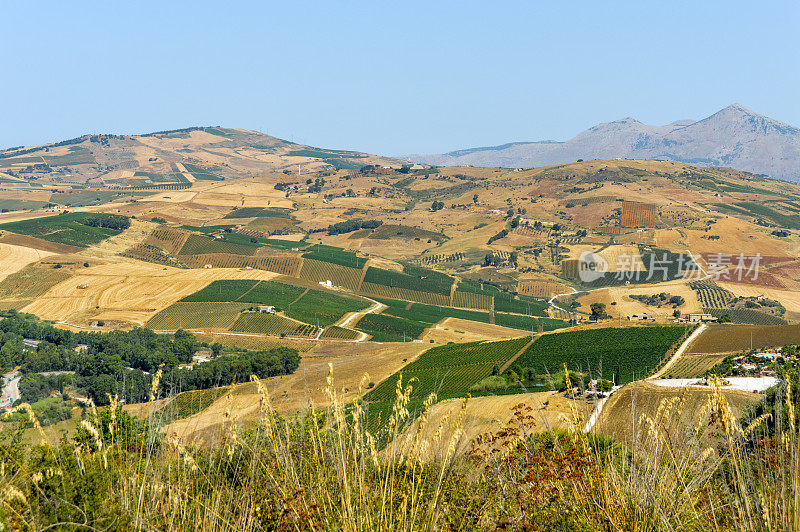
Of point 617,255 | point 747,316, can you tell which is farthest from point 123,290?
point 617,255

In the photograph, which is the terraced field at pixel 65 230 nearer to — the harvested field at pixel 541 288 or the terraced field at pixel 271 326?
the terraced field at pixel 271 326

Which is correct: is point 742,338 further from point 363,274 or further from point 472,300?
point 363,274

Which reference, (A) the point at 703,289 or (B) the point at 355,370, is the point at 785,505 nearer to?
(B) the point at 355,370

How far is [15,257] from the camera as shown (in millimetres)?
152000

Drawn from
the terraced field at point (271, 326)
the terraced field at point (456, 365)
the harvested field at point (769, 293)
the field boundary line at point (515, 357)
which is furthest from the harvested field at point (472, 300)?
the field boundary line at point (515, 357)

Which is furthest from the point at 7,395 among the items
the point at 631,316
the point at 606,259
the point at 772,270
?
the point at 772,270

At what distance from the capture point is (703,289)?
494 feet

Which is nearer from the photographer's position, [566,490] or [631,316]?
[566,490]

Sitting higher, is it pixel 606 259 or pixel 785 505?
pixel 785 505

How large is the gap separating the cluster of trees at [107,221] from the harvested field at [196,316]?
76.5 meters

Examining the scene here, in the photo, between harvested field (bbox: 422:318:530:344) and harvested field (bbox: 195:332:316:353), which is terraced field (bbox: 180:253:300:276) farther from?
harvested field (bbox: 195:332:316:353)

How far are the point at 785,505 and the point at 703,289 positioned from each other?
160 m

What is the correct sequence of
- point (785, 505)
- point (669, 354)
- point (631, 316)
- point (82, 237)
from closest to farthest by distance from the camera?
point (785, 505) → point (669, 354) → point (631, 316) → point (82, 237)

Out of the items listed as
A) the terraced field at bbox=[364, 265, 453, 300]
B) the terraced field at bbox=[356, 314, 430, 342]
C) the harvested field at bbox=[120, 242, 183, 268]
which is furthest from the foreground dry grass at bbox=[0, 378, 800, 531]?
the harvested field at bbox=[120, 242, 183, 268]
